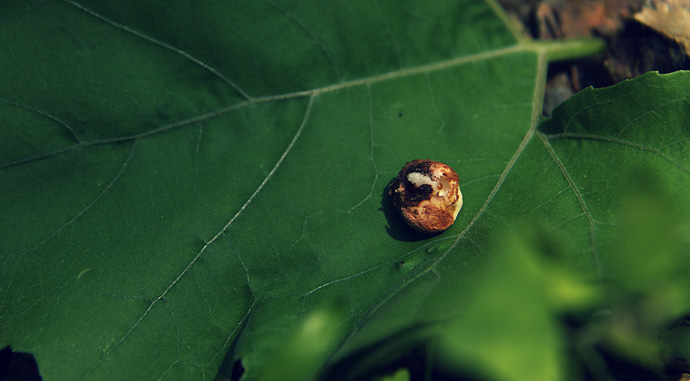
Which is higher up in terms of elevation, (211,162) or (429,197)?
(429,197)

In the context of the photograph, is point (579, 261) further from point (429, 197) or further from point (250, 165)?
point (250, 165)

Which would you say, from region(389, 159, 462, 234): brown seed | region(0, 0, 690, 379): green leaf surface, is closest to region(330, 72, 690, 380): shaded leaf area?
region(0, 0, 690, 379): green leaf surface

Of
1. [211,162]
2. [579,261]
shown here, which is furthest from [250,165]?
[579,261]

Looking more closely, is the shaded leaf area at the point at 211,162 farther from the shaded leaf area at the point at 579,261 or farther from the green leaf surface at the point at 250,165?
the shaded leaf area at the point at 579,261

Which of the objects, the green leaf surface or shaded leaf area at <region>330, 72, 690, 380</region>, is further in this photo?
the green leaf surface

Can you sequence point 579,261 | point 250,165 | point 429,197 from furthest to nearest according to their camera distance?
point 250,165, point 429,197, point 579,261

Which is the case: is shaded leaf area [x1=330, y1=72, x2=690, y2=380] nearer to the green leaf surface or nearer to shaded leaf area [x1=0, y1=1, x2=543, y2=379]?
the green leaf surface

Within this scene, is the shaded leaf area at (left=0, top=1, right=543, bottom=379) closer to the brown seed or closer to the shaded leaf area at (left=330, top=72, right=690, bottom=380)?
the brown seed

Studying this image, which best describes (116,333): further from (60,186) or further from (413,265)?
(413,265)
